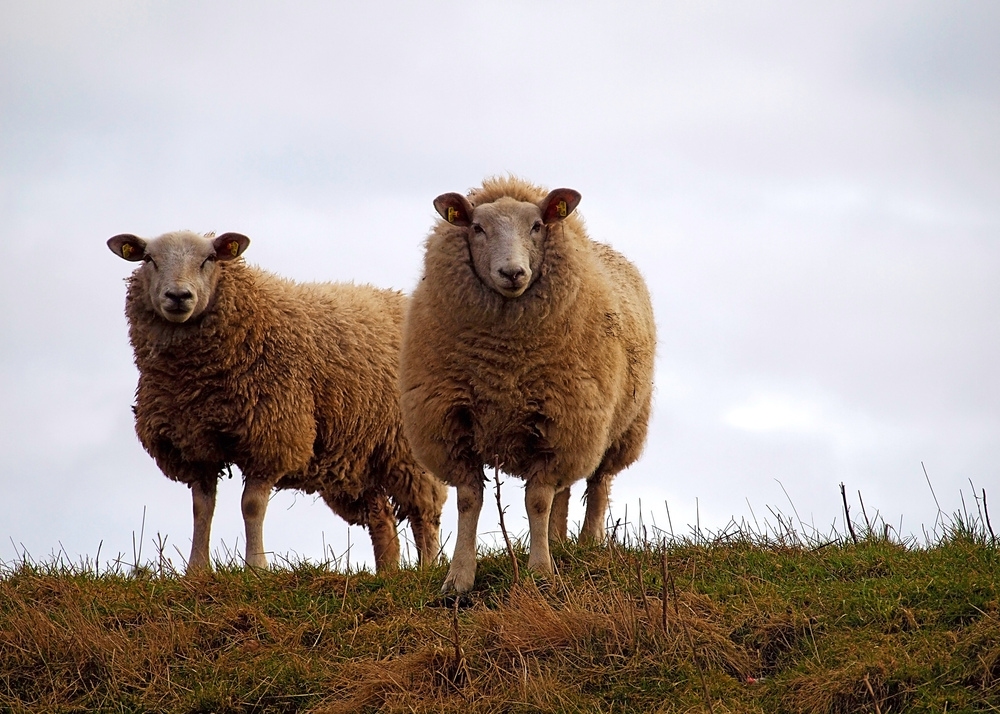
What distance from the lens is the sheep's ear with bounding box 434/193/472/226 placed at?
700 centimetres

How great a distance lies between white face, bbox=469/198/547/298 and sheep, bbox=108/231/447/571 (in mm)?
2463

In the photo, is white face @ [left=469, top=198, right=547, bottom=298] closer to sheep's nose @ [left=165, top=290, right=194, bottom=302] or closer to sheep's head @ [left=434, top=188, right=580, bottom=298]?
sheep's head @ [left=434, top=188, right=580, bottom=298]

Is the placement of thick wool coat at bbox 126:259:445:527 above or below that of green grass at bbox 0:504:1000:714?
above

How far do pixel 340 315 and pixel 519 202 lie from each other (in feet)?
10.3

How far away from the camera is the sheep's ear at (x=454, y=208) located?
23.0 feet

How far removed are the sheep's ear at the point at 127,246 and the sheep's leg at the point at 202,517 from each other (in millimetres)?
1728

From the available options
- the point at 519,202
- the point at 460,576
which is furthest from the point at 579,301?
the point at 460,576

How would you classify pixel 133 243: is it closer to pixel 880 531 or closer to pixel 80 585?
pixel 80 585

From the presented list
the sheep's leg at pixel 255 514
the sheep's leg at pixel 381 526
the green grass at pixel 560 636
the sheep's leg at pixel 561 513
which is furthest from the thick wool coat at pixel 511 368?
the sheep's leg at pixel 381 526

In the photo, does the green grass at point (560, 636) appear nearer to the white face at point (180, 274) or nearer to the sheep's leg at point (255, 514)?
the sheep's leg at point (255, 514)

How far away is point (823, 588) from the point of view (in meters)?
5.99

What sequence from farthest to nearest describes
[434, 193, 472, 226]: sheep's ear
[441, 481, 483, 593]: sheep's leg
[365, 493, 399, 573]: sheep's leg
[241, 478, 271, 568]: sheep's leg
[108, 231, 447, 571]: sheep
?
1. [365, 493, 399, 573]: sheep's leg
2. [241, 478, 271, 568]: sheep's leg
3. [108, 231, 447, 571]: sheep
4. [434, 193, 472, 226]: sheep's ear
5. [441, 481, 483, 593]: sheep's leg

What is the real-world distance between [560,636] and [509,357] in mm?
1698

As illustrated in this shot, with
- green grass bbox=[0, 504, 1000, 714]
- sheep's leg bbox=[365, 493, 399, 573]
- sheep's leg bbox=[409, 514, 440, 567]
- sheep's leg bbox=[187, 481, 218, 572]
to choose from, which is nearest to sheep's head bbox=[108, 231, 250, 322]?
sheep's leg bbox=[187, 481, 218, 572]
